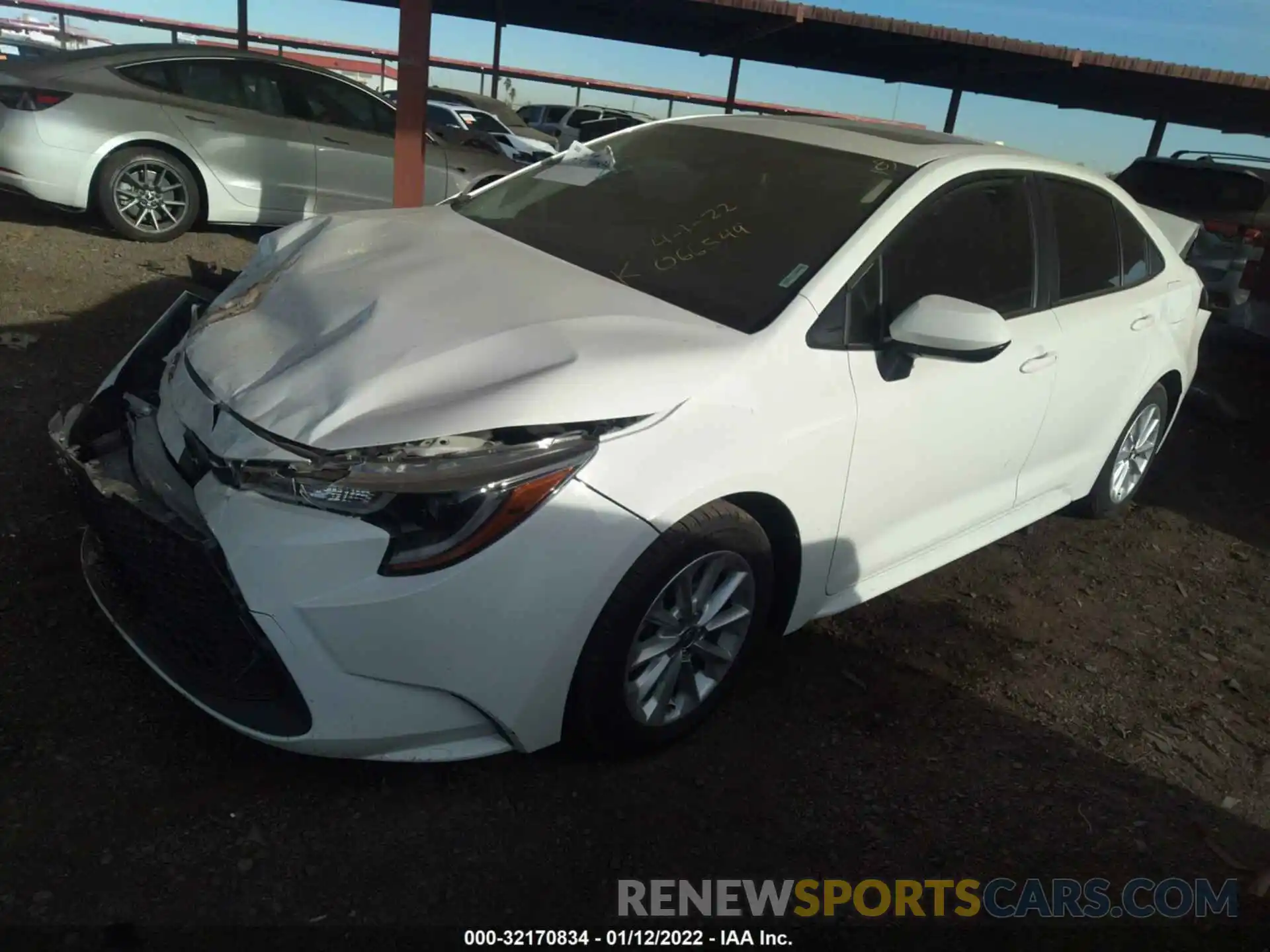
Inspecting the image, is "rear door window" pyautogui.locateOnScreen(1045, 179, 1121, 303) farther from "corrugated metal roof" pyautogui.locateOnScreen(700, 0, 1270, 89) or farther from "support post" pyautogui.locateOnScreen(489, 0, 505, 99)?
"support post" pyautogui.locateOnScreen(489, 0, 505, 99)

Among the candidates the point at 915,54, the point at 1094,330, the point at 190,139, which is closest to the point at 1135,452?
the point at 1094,330

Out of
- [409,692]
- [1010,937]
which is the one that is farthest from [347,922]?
[1010,937]

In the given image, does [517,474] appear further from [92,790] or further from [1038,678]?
Result: [1038,678]

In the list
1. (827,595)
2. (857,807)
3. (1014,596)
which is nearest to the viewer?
(857,807)

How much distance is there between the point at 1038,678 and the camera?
10.8 ft

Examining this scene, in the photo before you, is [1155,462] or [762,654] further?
[1155,462]

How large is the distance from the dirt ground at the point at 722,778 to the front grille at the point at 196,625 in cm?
26

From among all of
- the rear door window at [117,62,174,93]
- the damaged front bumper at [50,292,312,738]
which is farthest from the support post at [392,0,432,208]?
the damaged front bumper at [50,292,312,738]

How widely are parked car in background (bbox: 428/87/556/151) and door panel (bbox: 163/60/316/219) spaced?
28.0ft

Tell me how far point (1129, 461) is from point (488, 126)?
13627mm

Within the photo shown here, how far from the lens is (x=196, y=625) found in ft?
7.21

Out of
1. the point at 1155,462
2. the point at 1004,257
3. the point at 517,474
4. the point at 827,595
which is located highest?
the point at 1004,257

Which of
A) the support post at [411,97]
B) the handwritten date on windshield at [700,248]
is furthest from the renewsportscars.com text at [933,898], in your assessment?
the support post at [411,97]

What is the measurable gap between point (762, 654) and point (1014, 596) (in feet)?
4.25
